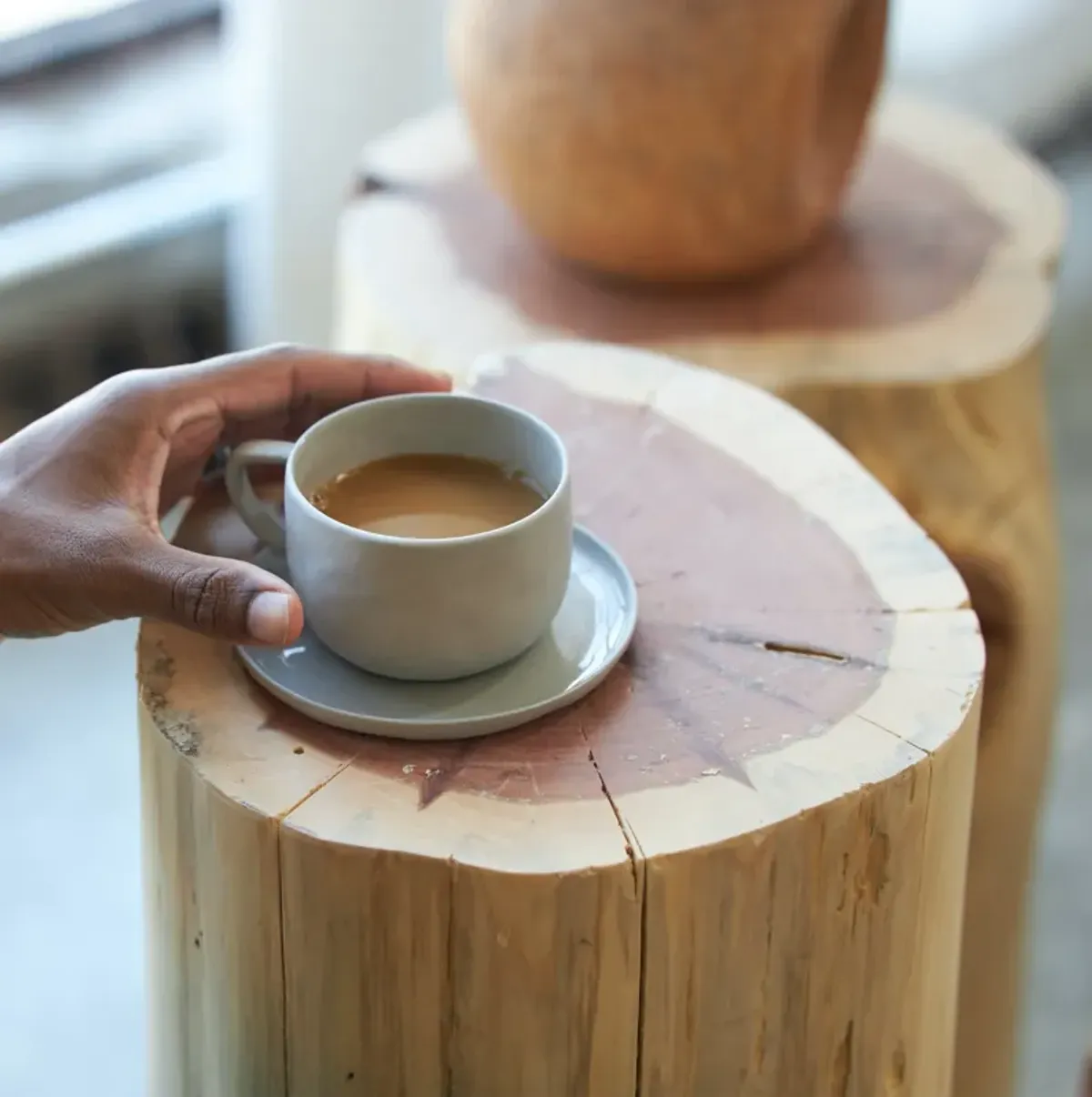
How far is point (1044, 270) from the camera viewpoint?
1.28 meters

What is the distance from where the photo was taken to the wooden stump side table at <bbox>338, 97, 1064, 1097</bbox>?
115cm

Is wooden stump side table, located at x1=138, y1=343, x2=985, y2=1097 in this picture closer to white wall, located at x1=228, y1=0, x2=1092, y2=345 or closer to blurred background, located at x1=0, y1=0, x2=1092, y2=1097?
blurred background, located at x1=0, y1=0, x2=1092, y2=1097

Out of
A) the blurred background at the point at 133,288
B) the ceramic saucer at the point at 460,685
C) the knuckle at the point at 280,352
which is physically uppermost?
the knuckle at the point at 280,352

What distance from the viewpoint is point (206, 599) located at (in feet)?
2.24

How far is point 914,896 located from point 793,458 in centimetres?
28

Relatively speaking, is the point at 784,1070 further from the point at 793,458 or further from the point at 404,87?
the point at 404,87

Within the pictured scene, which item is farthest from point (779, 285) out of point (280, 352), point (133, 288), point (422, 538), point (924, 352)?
point (133, 288)

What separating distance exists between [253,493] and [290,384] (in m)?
0.09

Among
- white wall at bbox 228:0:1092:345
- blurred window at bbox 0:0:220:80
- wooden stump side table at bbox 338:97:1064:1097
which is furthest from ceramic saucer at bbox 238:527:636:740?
blurred window at bbox 0:0:220:80

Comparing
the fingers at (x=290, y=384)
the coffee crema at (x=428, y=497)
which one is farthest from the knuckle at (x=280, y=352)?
the coffee crema at (x=428, y=497)

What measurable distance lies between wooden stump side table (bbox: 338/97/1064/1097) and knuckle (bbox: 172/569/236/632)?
514 mm

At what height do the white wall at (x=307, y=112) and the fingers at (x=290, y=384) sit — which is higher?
the fingers at (x=290, y=384)

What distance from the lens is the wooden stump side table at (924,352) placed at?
1.15m

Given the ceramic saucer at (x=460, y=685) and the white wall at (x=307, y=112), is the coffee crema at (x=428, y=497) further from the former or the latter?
the white wall at (x=307, y=112)
